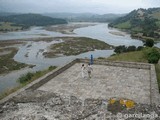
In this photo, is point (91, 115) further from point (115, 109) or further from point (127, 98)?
point (127, 98)

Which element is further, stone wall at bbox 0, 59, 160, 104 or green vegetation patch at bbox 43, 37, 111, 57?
green vegetation patch at bbox 43, 37, 111, 57

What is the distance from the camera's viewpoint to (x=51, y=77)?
15.4 m

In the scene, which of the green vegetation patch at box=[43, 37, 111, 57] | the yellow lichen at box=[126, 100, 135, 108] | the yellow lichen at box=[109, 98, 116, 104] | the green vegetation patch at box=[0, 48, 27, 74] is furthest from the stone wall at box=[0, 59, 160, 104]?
the green vegetation patch at box=[43, 37, 111, 57]

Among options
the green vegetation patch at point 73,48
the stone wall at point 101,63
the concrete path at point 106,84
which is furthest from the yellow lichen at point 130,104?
the green vegetation patch at point 73,48

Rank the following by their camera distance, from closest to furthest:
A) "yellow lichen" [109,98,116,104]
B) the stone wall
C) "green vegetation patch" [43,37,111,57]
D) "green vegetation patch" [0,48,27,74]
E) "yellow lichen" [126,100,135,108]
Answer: "yellow lichen" [126,100,135,108] < "yellow lichen" [109,98,116,104] < the stone wall < "green vegetation patch" [0,48,27,74] < "green vegetation patch" [43,37,111,57]

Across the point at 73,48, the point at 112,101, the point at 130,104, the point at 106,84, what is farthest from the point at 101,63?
the point at 73,48

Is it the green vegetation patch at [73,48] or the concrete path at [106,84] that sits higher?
the concrete path at [106,84]

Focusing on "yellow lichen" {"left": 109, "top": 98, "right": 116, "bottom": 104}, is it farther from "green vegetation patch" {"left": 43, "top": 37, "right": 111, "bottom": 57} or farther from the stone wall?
"green vegetation patch" {"left": 43, "top": 37, "right": 111, "bottom": 57}

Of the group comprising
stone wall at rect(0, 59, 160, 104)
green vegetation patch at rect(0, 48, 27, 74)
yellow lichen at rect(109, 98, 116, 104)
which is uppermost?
stone wall at rect(0, 59, 160, 104)

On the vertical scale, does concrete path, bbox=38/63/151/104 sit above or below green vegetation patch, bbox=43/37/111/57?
above

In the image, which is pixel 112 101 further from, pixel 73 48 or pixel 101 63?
pixel 73 48

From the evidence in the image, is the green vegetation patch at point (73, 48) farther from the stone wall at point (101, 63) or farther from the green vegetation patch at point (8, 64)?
the stone wall at point (101, 63)

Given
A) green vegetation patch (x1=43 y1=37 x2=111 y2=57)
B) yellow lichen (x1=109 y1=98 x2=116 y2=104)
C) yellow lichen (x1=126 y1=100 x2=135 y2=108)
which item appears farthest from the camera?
green vegetation patch (x1=43 y1=37 x2=111 y2=57)

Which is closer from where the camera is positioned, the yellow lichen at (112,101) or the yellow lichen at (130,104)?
the yellow lichen at (130,104)
